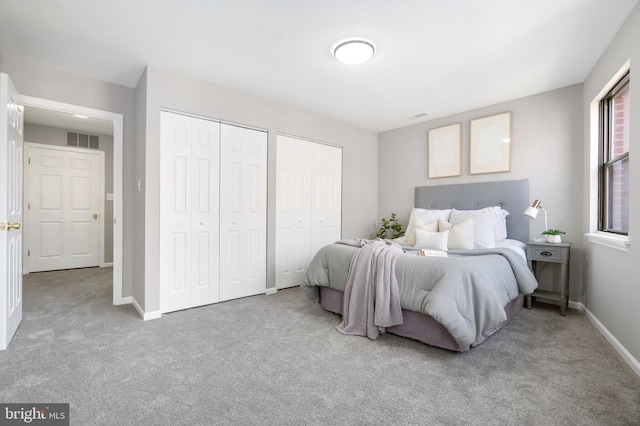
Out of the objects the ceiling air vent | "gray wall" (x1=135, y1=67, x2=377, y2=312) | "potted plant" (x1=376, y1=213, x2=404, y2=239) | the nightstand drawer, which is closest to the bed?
the nightstand drawer

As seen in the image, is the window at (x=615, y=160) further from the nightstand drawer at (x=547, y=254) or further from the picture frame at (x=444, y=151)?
the picture frame at (x=444, y=151)

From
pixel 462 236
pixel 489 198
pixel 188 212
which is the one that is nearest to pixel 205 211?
pixel 188 212

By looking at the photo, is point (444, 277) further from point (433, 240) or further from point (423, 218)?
point (423, 218)

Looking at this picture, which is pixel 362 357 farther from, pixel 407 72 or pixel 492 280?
pixel 407 72

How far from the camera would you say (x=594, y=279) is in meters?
2.90

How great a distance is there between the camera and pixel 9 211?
2.37 meters

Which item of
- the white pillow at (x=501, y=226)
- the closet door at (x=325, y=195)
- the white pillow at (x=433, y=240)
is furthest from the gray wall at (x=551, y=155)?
the closet door at (x=325, y=195)

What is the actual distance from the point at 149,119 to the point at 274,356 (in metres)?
2.51

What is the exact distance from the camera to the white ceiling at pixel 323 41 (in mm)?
2111

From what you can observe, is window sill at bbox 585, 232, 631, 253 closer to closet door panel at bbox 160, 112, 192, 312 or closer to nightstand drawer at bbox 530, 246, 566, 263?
nightstand drawer at bbox 530, 246, 566, 263

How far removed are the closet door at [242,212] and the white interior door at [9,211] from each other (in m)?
1.71

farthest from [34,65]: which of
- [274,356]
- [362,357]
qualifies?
[362,357]

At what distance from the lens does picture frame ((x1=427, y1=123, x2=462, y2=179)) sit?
431 centimetres

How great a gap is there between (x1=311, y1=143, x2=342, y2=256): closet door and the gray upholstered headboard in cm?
132
